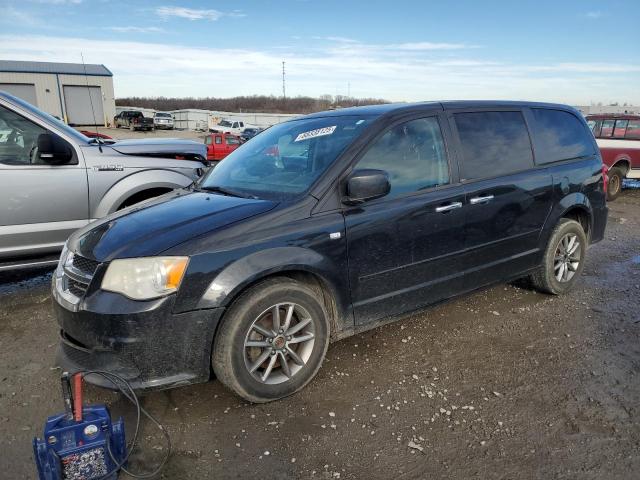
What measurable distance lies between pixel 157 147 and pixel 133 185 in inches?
26.3

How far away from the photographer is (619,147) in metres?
11.2

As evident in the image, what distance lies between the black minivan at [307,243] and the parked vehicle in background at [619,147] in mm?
7989

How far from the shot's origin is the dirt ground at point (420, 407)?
2436 mm

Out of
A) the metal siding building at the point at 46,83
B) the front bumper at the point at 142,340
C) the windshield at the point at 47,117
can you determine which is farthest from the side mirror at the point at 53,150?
the metal siding building at the point at 46,83

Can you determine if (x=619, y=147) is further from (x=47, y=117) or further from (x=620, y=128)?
(x=47, y=117)

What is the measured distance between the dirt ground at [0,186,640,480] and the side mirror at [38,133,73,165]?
142 centimetres

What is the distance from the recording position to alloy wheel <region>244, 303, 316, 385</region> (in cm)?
285

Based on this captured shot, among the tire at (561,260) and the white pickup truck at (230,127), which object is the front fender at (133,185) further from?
the white pickup truck at (230,127)

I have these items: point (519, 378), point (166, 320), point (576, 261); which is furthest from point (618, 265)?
point (166, 320)

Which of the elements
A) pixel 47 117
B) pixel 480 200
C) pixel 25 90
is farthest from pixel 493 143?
pixel 25 90

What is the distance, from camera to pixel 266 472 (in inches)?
94.1

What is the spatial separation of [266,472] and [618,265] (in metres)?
5.22

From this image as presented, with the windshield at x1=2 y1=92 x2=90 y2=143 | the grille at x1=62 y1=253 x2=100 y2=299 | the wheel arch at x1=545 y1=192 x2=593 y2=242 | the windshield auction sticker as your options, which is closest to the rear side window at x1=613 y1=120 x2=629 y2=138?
the wheel arch at x1=545 y1=192 x2=593 y2=242

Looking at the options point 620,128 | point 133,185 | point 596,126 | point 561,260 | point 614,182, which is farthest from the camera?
point 596,126
